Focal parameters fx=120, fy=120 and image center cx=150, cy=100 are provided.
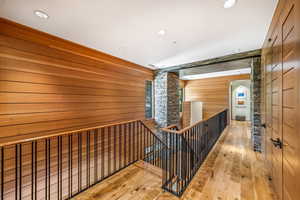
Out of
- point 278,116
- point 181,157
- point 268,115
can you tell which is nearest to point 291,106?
point 278,116

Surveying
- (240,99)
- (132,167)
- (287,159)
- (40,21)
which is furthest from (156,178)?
(240,99)

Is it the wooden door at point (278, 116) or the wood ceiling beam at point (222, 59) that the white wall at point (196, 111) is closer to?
the wood ceiling beam at point (222, 59)

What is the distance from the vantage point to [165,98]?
5027mm

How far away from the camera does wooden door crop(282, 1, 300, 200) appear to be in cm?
105

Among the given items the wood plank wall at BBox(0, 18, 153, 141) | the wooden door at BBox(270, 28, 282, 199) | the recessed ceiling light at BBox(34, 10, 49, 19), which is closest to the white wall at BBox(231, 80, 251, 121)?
the wooden door at BBox(270, 28, 282, 199)

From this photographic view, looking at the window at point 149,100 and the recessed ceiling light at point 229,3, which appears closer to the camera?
the recessed ceiling light at point 229,3

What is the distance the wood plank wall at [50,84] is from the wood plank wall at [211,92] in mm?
5847

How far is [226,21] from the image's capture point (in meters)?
2.07

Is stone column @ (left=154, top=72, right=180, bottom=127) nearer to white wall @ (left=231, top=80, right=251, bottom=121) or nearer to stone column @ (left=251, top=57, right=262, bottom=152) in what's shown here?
stone column @ (left=251, top=57, right=262, bottom=152)

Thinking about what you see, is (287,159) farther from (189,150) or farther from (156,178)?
(156,178)

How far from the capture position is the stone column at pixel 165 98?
500 cm

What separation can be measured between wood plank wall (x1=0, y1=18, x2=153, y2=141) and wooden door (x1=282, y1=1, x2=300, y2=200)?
364cm

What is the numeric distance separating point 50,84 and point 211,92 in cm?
776

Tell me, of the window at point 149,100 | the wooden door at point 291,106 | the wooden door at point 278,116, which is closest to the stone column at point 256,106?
the wooden door at point 278,116
